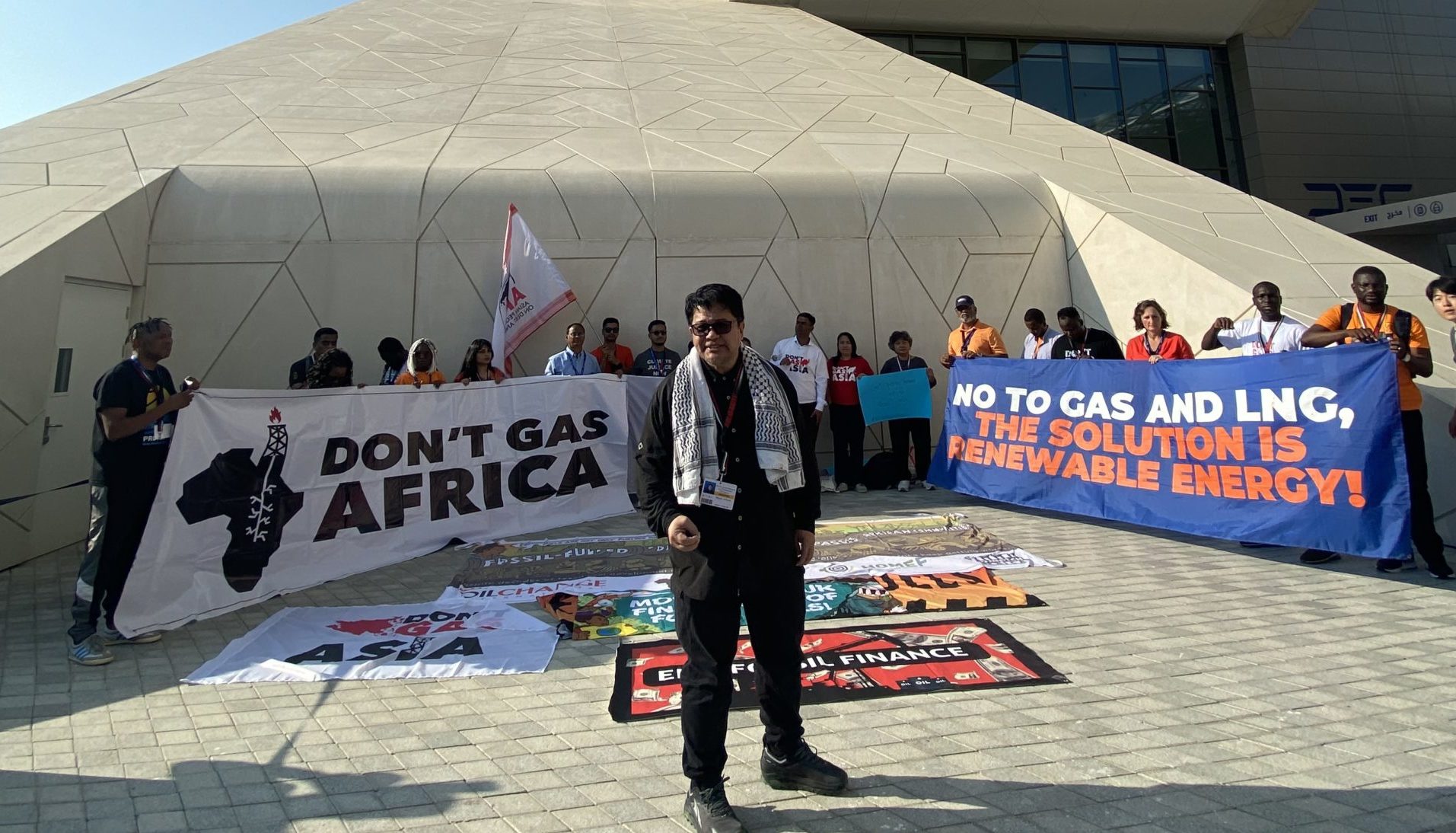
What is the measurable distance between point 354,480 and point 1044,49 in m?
19.3

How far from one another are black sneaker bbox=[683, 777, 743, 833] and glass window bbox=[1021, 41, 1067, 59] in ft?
67.4

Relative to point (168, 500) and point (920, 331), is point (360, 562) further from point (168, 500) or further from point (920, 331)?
point (920, 331)

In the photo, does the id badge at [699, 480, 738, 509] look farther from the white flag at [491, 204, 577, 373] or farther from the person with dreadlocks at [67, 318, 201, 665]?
the white flag at [491, 204, 577, 373]

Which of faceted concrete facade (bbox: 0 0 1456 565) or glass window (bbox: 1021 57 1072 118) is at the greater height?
glass window (bbox: 1021 57 1072 118)

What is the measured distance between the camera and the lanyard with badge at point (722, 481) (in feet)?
8.65

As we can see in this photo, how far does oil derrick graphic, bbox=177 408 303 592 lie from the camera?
4877 mm

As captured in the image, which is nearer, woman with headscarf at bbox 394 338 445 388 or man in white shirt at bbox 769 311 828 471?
woman with headscarf at bbox 394 338 445 388

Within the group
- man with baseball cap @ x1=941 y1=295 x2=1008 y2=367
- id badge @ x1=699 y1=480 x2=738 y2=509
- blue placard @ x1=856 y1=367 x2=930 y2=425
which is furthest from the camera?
blue placard @ x1=856 y1=367 x2=930 y2=425

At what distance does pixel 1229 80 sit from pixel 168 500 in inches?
938

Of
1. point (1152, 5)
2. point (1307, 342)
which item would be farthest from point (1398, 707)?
point (1152, 5)

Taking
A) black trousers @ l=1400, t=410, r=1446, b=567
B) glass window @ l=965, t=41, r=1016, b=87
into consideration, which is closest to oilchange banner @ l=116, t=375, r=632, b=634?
black trousers @ l=1400, t=410, r=1446, b=567

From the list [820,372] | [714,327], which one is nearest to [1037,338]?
[820,372]

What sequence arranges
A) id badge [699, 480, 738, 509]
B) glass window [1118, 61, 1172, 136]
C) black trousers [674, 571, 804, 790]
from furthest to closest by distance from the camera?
glass window [1118, 61, 1172, 136], id badge [699, 480, 738, 509], black trousers [674, 571, 804, 790]

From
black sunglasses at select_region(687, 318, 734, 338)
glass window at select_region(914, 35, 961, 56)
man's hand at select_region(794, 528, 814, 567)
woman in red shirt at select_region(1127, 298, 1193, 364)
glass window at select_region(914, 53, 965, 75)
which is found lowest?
man's hand at select_region(794, 528, 814, 567)
